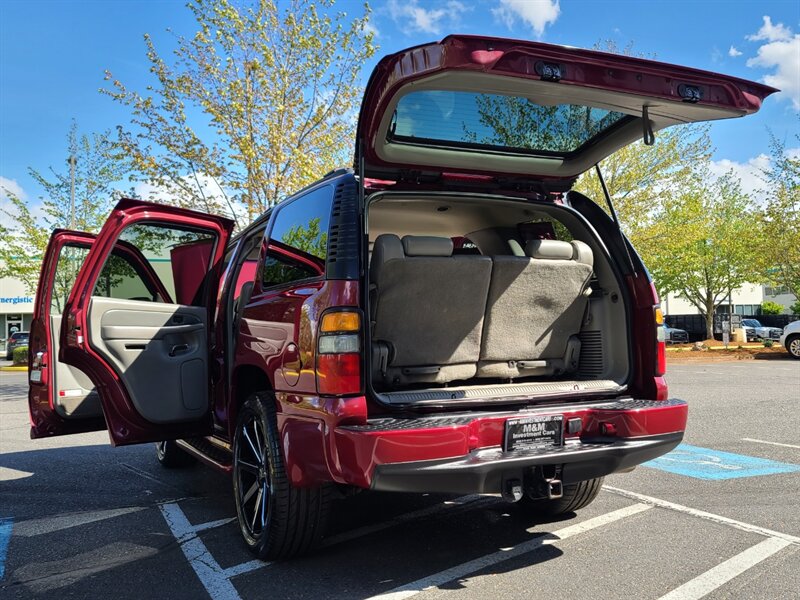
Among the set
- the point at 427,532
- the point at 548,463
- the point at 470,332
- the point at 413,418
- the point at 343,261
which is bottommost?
the point at 427,532

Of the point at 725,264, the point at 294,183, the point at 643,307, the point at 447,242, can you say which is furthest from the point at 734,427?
the point at 725,264

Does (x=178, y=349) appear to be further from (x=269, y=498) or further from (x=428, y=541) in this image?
(x=428, y=541)

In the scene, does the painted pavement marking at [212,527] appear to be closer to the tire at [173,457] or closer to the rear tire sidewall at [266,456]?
the rear tire sidewall at [266,456]

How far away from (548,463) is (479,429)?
1.27 feet

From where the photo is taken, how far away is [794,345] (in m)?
19.7

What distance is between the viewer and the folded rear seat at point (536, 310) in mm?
3807

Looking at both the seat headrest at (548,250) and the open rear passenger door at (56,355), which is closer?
the seat headrest at (548,250)

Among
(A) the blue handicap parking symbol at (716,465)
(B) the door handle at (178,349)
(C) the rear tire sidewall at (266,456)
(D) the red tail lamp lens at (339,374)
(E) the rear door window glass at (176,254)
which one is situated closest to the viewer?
(D) the red tail lamp lens at (339,374)

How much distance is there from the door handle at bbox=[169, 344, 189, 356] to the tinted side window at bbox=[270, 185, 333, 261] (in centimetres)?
135

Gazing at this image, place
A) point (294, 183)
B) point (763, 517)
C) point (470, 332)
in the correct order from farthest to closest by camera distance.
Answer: point (294, 183) → point (763, 517) → point (470, 332)

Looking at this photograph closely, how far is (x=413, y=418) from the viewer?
310 centimetres

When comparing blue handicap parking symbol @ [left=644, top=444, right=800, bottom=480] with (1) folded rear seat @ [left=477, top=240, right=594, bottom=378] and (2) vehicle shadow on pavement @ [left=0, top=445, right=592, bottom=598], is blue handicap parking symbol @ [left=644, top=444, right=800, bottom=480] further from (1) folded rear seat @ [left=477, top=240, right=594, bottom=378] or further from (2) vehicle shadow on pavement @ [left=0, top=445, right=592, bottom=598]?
(1) folded rear seat @ [left=477, top=240, right=594, bottom=378]

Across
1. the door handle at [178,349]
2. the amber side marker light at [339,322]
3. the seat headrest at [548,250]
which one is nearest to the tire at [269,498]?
the amber side marker light at [339,322]

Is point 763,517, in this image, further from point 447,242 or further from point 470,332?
point 447,242
